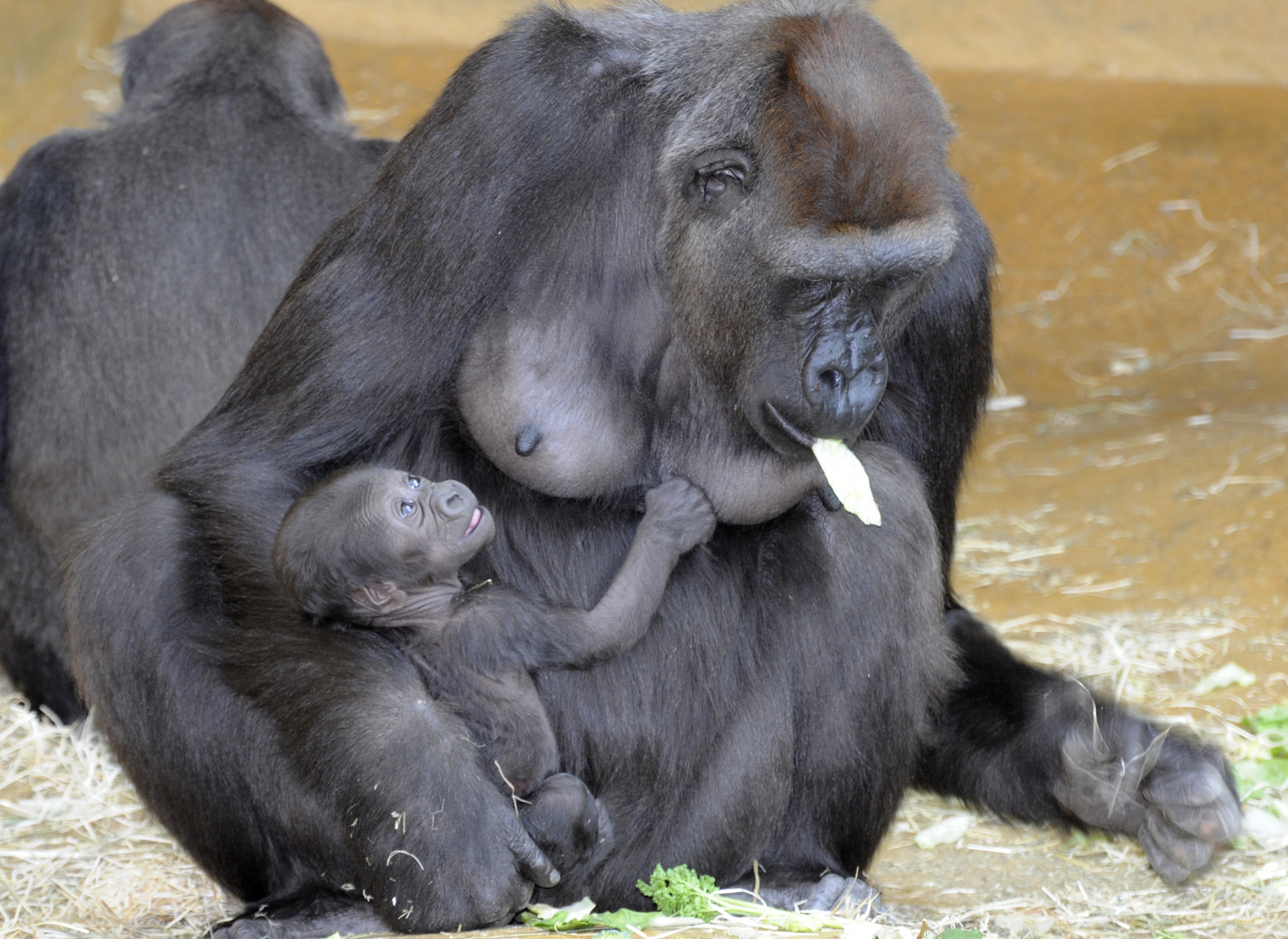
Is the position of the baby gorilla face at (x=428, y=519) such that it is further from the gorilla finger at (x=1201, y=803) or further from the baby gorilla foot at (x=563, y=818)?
the gorilla finger at (x=1201, y=803)

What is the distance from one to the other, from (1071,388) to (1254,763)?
14.7ft

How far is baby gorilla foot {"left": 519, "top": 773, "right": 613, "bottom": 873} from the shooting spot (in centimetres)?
352

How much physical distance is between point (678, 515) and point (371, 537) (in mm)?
695

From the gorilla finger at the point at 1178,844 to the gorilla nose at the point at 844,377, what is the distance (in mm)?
1317

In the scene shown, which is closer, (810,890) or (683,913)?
(683,913)

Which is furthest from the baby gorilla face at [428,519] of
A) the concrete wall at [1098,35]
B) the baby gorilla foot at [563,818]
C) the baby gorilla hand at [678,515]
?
the concrete wall at [1098,35]

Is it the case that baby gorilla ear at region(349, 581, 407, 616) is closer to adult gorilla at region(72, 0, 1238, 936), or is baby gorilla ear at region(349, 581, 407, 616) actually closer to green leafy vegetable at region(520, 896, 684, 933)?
adult gorilla at region(72, 0, 1238, 936)

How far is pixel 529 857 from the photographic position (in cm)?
344

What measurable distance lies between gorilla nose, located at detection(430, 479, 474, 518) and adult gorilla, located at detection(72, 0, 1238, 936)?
237 millimetres

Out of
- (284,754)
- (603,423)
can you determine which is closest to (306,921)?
(284,754)

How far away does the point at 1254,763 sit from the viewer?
4785 mm

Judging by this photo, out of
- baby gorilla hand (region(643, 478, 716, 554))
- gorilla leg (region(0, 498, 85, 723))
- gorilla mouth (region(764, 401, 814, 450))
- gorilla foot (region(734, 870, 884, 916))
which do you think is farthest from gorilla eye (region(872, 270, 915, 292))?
gorilla leg (region(0, 498, 85, 723))

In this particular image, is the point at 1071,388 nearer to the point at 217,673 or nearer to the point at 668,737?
the point at 668,737

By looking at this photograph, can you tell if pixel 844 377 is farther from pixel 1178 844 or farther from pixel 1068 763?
pixel 1178 844
